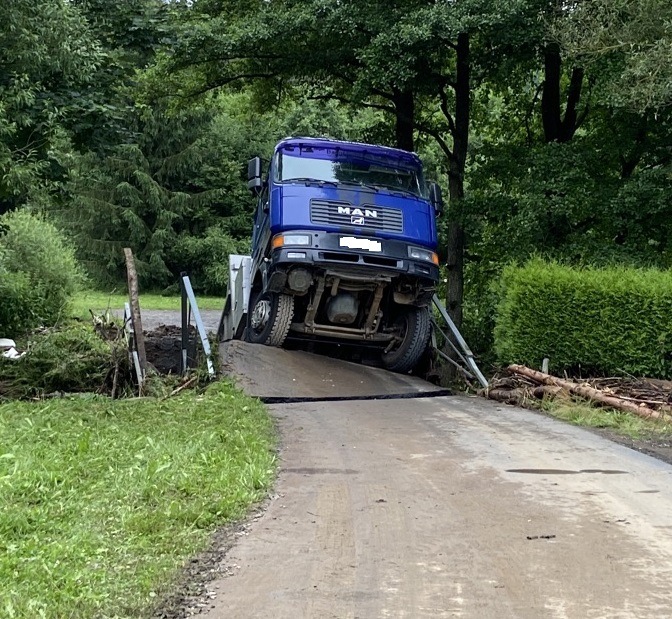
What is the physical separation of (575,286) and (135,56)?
10.9m

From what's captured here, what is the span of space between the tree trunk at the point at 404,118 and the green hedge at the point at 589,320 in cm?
815

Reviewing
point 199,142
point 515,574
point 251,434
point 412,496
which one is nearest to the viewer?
point 515,574

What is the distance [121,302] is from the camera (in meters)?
37.9

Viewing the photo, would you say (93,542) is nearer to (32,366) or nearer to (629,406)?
(629,406)

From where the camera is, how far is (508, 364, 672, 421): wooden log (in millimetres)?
10239

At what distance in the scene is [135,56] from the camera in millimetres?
18859

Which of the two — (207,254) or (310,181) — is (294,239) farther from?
(207,254)

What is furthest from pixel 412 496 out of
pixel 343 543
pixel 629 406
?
pixel 629 406

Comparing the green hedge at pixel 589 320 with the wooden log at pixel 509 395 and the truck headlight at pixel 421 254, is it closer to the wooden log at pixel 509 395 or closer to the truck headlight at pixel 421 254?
the wooden log at pixel 509 395

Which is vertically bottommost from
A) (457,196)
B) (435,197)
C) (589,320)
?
(589,320)

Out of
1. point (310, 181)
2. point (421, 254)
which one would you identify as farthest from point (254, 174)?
point (421, 254)

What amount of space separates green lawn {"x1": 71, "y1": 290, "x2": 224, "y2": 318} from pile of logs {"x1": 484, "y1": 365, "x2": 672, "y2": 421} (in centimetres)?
1825

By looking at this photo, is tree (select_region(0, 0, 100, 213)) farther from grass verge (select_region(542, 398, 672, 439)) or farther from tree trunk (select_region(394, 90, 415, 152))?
grass verge (select_region(542, 398, 672, 439))

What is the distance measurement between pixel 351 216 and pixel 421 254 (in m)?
1.25
